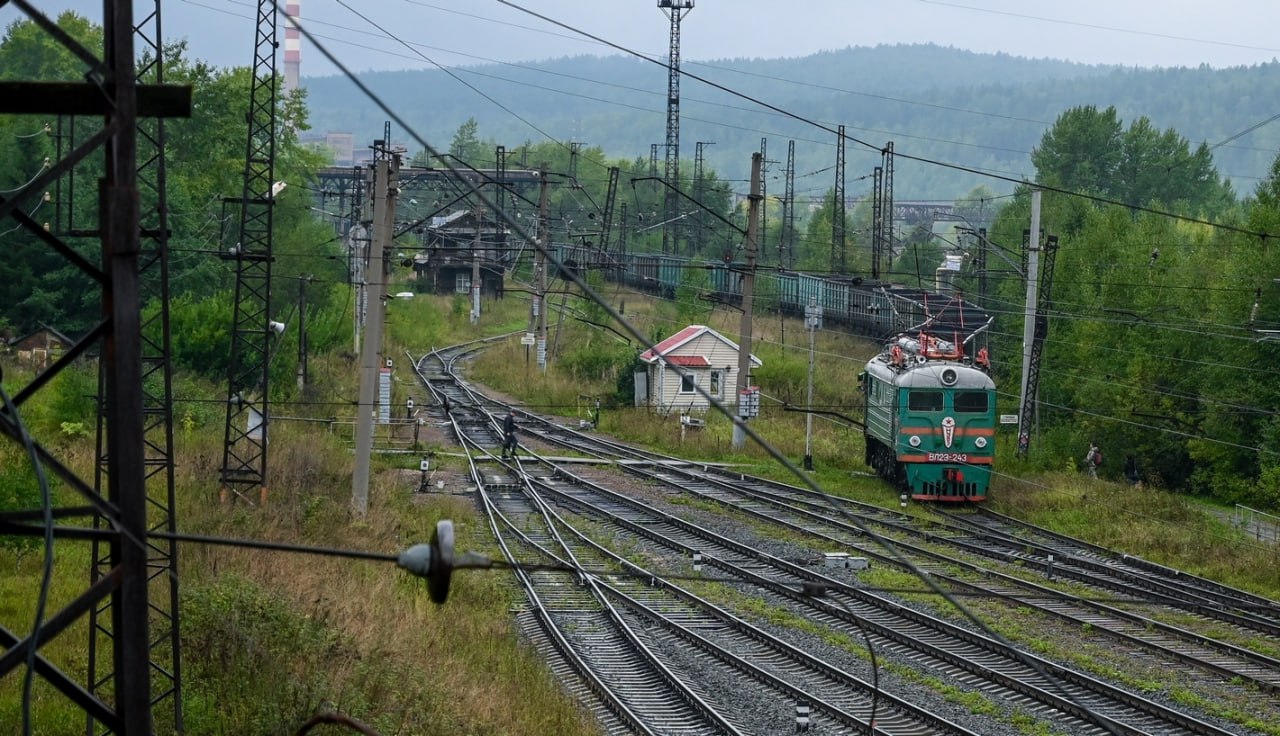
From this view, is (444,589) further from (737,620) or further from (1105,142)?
(1105,142)

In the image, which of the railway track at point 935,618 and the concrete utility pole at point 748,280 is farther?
the concrete utility pole at point 748,280

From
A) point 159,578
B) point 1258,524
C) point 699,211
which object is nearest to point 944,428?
point 1258,524

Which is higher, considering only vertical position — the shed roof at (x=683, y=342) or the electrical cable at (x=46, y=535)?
the electrical cable at (x=46, y=535)

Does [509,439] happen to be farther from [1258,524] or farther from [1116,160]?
[1116,160]

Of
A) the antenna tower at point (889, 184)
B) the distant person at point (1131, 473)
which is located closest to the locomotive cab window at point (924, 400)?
the antenna tower at point (889, 184)

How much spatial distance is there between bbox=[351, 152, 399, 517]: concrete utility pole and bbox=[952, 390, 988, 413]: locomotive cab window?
11222mm

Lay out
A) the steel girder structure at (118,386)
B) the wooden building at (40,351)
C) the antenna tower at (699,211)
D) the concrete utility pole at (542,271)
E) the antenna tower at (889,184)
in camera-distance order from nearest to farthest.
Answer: the steel girder structure at (118,386), the antenna tower at (889,184), the wooden building at (40,351), the concrete utility pole at (542,271), the antenna tower at (699,211)

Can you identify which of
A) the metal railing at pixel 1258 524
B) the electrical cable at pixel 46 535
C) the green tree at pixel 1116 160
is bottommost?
the metal railing at pixel 1258 524

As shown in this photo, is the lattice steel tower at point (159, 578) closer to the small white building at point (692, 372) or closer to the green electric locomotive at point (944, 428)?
the green electric locomotive at point (944, 428)

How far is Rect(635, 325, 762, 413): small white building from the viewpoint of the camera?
37.8 metres

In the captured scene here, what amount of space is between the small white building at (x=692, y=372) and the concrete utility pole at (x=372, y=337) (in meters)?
16.1

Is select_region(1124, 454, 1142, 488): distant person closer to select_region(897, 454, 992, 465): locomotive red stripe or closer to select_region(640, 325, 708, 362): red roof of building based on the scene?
select_region(897, 454, 992, 465): locomotive red stripe

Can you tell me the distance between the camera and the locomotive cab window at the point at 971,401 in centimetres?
2655

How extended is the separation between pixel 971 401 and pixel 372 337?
11653 mm
